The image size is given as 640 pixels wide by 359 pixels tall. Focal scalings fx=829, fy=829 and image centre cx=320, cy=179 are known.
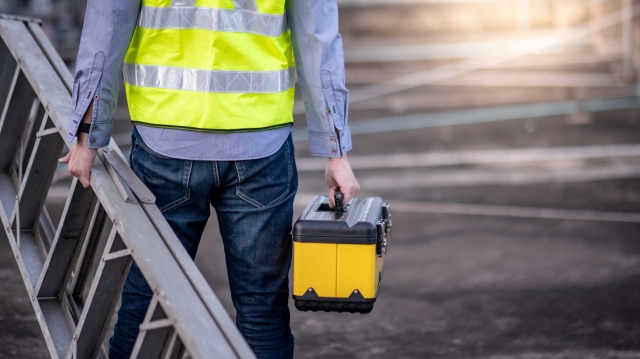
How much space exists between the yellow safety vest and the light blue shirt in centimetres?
5

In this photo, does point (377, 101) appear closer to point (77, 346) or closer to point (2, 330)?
point (2, 330)

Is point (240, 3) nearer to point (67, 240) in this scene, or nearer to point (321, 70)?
point (321, 70)

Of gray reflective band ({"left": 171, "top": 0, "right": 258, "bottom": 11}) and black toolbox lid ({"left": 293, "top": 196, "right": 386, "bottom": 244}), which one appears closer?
gray reflective band ({"left": 171, "top": 0, "right": 258, "bottom": 11})

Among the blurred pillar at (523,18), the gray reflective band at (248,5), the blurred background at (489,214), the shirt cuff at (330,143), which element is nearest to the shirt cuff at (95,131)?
the gray reflective band at (248,5)

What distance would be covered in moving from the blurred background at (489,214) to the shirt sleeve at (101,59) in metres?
2.09

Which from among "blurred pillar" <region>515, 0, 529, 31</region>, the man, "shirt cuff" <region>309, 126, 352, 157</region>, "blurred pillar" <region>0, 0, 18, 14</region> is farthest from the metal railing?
"blurred pillar" <region>515, 0, 529, 31</region>

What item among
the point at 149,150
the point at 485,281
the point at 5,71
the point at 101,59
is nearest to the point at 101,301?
the point at 149,150

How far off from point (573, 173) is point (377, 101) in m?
6.06

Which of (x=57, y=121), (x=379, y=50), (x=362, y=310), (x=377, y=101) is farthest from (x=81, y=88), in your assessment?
(x=379, y=50)

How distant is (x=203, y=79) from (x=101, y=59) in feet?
1.03

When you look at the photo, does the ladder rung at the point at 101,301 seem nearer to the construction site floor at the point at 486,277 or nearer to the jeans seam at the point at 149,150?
the jeans seam at the point at 149,150

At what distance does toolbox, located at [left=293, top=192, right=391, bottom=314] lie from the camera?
2814 mm

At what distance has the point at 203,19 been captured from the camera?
2535 millimetres

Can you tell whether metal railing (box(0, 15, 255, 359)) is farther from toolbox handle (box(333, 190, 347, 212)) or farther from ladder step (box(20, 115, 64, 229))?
toolbox handle (box(333, 190, 347, 212))
